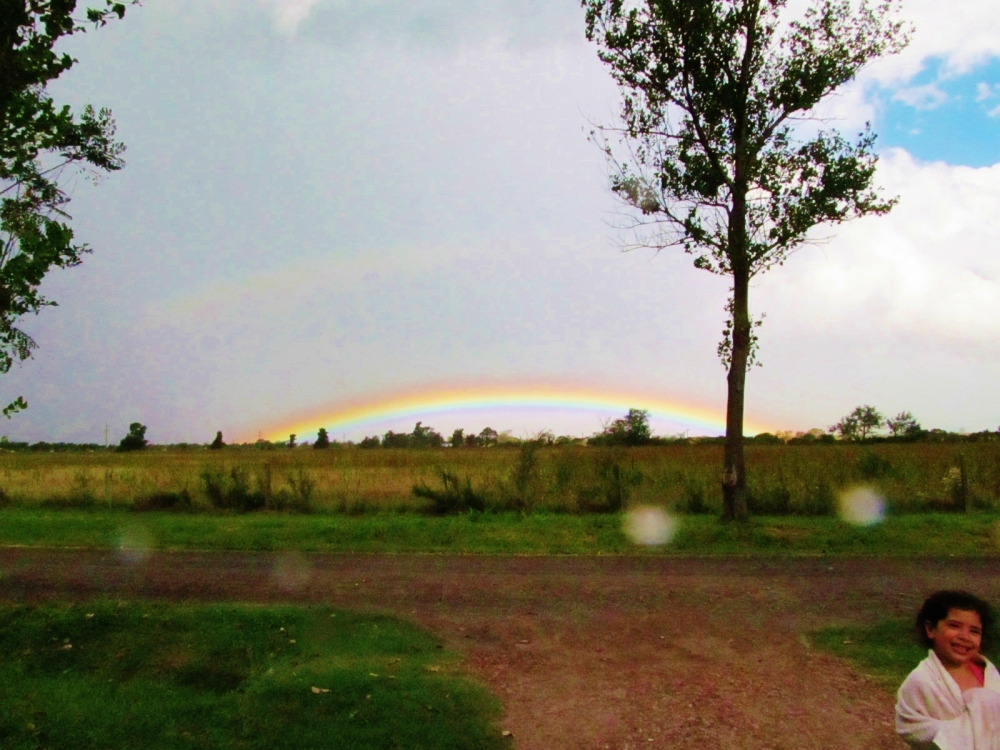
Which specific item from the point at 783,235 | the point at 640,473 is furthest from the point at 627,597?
the point at 640,473

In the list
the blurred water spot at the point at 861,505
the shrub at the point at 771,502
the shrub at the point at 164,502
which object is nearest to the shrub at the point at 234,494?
the shrub at the point at 164,502

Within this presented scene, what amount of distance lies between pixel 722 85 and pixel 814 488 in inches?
341

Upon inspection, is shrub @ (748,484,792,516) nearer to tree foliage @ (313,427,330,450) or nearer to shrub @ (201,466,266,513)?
shrub @ (201,466,266,513)

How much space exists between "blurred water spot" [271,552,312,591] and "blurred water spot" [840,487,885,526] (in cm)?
1056

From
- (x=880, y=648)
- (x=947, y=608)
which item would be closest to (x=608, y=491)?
(x=880, y=648)

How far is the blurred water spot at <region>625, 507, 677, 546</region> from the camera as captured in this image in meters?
13.9

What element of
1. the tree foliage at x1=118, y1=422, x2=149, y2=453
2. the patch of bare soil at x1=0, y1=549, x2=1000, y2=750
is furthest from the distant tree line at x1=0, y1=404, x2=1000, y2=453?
the patch of bare soil at x1=0, y1=549, x2=1000, y2=750

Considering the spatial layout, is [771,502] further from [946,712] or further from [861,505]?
[946,712]

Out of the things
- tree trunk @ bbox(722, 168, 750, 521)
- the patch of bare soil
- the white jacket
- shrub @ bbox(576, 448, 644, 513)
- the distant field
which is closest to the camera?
the white jacket

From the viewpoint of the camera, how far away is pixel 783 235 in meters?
15.2

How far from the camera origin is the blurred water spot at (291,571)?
10500mm

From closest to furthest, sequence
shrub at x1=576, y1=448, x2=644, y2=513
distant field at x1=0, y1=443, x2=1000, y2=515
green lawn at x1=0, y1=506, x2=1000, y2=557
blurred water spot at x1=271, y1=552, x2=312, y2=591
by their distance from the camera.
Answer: blurred water spot at x1=271, y1=552, x2=312, y2=591
green lawn at x1=0, y1=506, x2=1000, y2=557
distant field at x1=0, y1=443, x2=1000, y2=515
shrub at x1=576, y1=448, x2=644, y2=513

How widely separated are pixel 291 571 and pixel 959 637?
32.0ft

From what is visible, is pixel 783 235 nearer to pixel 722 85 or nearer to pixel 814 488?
pixel 722 85
